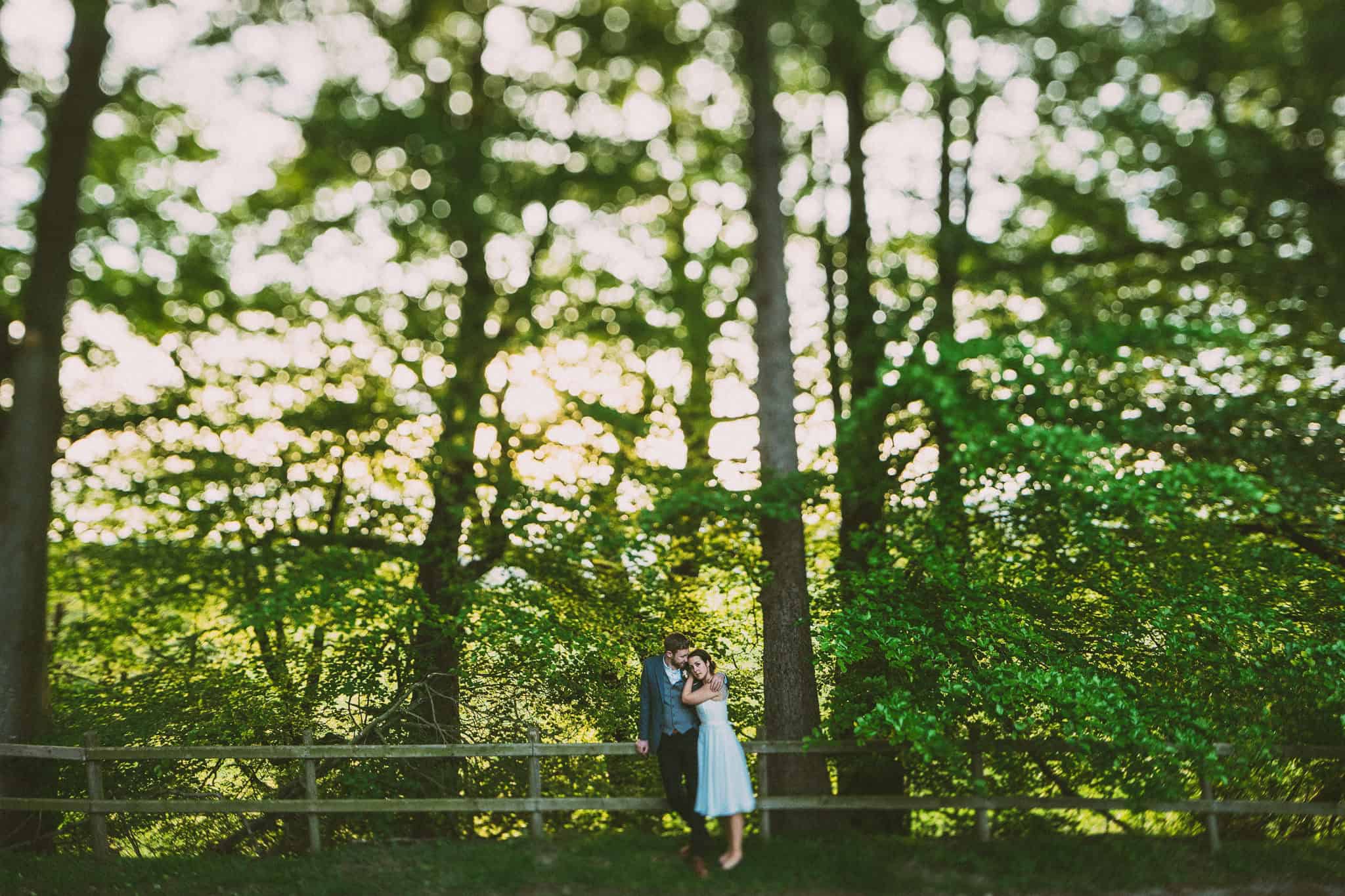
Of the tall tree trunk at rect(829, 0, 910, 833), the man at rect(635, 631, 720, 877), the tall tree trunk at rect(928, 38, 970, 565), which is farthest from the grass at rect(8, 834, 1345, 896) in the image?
the tall tree trunk at rect(928, 38, 970, 565)

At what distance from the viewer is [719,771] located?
7.05 meters

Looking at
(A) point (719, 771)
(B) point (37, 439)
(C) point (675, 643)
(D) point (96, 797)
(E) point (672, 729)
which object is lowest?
(D) point (96, 797)

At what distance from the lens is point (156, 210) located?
12844 millimetres

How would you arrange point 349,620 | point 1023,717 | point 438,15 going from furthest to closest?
point 438,15, point 349,620, point 1023,717

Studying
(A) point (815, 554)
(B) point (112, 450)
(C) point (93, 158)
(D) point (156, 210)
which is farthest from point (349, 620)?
(C) point (93, 158)

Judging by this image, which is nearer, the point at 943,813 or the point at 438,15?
the point at 943,813

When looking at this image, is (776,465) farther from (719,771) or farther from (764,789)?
(719,771)

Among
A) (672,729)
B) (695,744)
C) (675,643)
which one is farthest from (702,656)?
(695,744)

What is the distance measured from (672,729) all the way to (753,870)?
132cm

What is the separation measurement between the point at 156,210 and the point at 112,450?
13.1 ft

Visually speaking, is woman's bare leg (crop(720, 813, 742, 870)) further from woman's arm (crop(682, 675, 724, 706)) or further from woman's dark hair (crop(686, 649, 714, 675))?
woman's dark hair (crop(686, 649, 714, 675))

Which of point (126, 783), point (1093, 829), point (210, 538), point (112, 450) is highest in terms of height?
point (112, 450)

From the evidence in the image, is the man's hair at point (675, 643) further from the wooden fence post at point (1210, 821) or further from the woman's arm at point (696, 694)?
the wooden fence post at point (1210, 821)

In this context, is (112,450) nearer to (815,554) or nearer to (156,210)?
(156,210)
